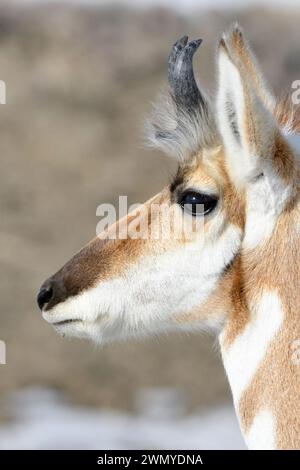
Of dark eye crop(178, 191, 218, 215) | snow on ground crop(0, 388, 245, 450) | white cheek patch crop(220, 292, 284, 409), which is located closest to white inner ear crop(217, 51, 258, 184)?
dark eye crop(178, 191, 218, 215)

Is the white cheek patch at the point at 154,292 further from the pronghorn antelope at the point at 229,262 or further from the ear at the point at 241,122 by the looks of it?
the ear at the point at 241,122

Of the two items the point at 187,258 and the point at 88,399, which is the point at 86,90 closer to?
the point at 88,399

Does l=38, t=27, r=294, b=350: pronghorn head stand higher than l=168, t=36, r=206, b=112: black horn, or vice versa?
l=168, t=36, r=206, b=112: black horn

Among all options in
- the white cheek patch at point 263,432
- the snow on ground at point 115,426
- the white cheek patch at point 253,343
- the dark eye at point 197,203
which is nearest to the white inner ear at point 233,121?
the dark eye at point 197,203

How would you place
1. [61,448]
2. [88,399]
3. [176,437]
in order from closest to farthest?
[61,448], [176,437], [88,399]

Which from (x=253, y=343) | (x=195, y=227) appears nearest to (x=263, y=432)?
(x=253, y=343)

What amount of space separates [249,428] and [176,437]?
650cm

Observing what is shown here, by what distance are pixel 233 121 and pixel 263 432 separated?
906mm

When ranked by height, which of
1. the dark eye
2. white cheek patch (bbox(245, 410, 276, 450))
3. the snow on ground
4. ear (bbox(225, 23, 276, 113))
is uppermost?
the snow on ground

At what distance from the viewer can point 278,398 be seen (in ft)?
10.2

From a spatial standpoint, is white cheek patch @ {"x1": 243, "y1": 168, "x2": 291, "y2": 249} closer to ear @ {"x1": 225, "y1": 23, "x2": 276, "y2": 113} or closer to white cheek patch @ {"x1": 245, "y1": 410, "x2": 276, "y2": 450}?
ear @ {"x1": 225, "y1": 23, "x2": 276, "y2": 113}

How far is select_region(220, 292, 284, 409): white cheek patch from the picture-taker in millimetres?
3168

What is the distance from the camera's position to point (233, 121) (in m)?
3.23
